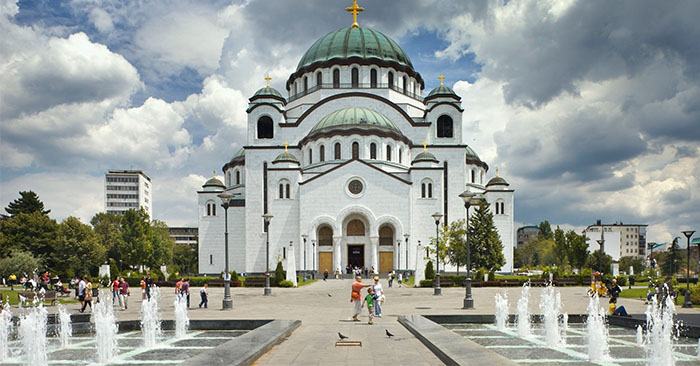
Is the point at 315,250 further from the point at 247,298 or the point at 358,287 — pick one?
the point at 358,287

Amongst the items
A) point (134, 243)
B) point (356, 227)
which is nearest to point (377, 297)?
point (356, 227)

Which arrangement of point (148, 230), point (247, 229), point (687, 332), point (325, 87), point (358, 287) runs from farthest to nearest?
point (148, 230), point (325, 87), point (247, 229), point (358, 287), point (687, 332)

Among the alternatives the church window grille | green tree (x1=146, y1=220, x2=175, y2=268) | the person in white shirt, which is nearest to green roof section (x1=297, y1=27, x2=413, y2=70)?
the church window grille

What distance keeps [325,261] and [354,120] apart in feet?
43.8

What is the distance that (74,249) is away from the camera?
58312mm

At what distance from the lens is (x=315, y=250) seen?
5572 centimetres

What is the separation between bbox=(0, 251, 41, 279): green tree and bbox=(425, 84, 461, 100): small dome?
4070cm

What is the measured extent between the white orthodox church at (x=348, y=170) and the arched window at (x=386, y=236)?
9 cm

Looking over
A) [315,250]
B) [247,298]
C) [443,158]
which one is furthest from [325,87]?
[247,298]

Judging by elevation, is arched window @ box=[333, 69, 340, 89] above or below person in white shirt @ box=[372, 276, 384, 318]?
above

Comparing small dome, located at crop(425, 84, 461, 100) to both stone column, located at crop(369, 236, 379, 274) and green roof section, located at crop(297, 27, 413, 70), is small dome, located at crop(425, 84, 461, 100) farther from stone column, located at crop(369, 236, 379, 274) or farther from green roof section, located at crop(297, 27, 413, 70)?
stone column, located at crop(369, 236, 379, 274)

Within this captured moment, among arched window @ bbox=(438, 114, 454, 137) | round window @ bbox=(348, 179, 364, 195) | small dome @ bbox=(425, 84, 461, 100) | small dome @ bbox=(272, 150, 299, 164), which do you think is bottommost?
round window @ bbox=(348, 179, 364, 195)

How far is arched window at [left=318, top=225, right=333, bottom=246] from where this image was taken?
57.0 meters

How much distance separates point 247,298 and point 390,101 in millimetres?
36496
